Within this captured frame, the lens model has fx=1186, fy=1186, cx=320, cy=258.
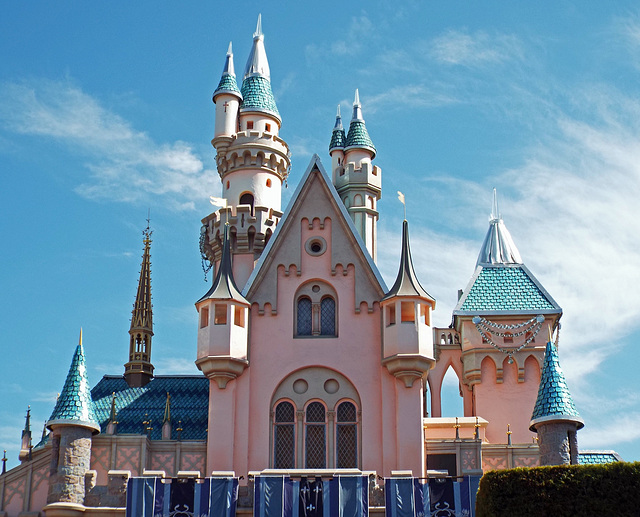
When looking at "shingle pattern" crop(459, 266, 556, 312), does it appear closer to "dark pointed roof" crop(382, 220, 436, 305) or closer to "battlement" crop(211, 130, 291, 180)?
"dark pointed roof" crop(382, 220, 436, 305)

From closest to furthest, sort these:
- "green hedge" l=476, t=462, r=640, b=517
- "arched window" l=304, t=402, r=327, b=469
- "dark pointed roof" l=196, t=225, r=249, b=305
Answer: "green hedge" l=476, t=462, r=640, b=517, "arched window" l=304, t=402, r=327, b=469, "dark pointed roof" l=196, t=225, r=249, b=305

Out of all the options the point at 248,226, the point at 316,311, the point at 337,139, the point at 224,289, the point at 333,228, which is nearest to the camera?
the point at 224,289

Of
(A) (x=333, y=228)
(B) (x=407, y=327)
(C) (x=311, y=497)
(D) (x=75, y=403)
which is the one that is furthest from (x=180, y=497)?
(A) (x=333, y=228)

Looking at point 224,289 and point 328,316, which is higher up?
point 224,289

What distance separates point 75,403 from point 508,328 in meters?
18.7

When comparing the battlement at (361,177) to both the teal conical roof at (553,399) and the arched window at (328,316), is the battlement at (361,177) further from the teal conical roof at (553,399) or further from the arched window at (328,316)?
the teal conical roof at (553,399)

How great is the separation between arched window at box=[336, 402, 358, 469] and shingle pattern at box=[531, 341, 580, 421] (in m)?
6.58

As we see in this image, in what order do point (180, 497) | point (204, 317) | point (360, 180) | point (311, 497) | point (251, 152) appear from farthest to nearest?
point (360, 180), point (251, 152), point (204, 317), point (180, 497), point (311, 497)

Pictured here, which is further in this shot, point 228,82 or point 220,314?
point 228,82

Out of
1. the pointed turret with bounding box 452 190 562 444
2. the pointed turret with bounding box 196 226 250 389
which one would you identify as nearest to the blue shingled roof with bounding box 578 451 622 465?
the pointed turret with bounding box 452 190 562 444

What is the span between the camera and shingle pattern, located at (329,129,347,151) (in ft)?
196

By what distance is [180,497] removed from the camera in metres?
38.7

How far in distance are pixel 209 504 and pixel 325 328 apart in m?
8.78

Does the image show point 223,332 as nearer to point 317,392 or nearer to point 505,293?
point 317,392
